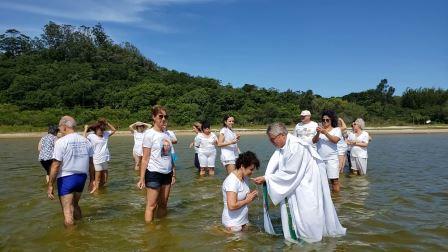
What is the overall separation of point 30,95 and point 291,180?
66.4m

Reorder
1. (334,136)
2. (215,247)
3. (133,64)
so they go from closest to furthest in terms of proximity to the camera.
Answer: (215,247)
(334,136)
(133,64)

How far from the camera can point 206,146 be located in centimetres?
1314

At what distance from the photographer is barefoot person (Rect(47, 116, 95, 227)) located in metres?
6.80

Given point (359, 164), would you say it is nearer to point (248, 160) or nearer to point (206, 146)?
point (206, 146)

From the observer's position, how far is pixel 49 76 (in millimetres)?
74125

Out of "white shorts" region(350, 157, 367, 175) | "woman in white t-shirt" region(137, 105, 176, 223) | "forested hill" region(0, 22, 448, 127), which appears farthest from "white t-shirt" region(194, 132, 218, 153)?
"forested hill" region(0, 22, 448, 127)

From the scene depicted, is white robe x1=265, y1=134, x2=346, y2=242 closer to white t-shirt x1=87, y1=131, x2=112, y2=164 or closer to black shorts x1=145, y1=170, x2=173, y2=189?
black shorts x1=145, y1=170, x2=173, y2=189

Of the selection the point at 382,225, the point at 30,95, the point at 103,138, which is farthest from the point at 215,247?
the point at 30,95

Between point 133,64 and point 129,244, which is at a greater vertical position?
point 133,64

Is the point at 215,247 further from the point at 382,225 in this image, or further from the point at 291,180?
the point at 382,225

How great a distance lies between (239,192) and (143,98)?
59849mm

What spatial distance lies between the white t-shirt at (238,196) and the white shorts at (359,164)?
771 cm

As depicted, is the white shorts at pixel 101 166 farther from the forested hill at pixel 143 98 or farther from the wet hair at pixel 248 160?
the forested hill at pixel 143 98

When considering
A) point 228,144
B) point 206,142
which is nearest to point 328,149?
point 228,144
